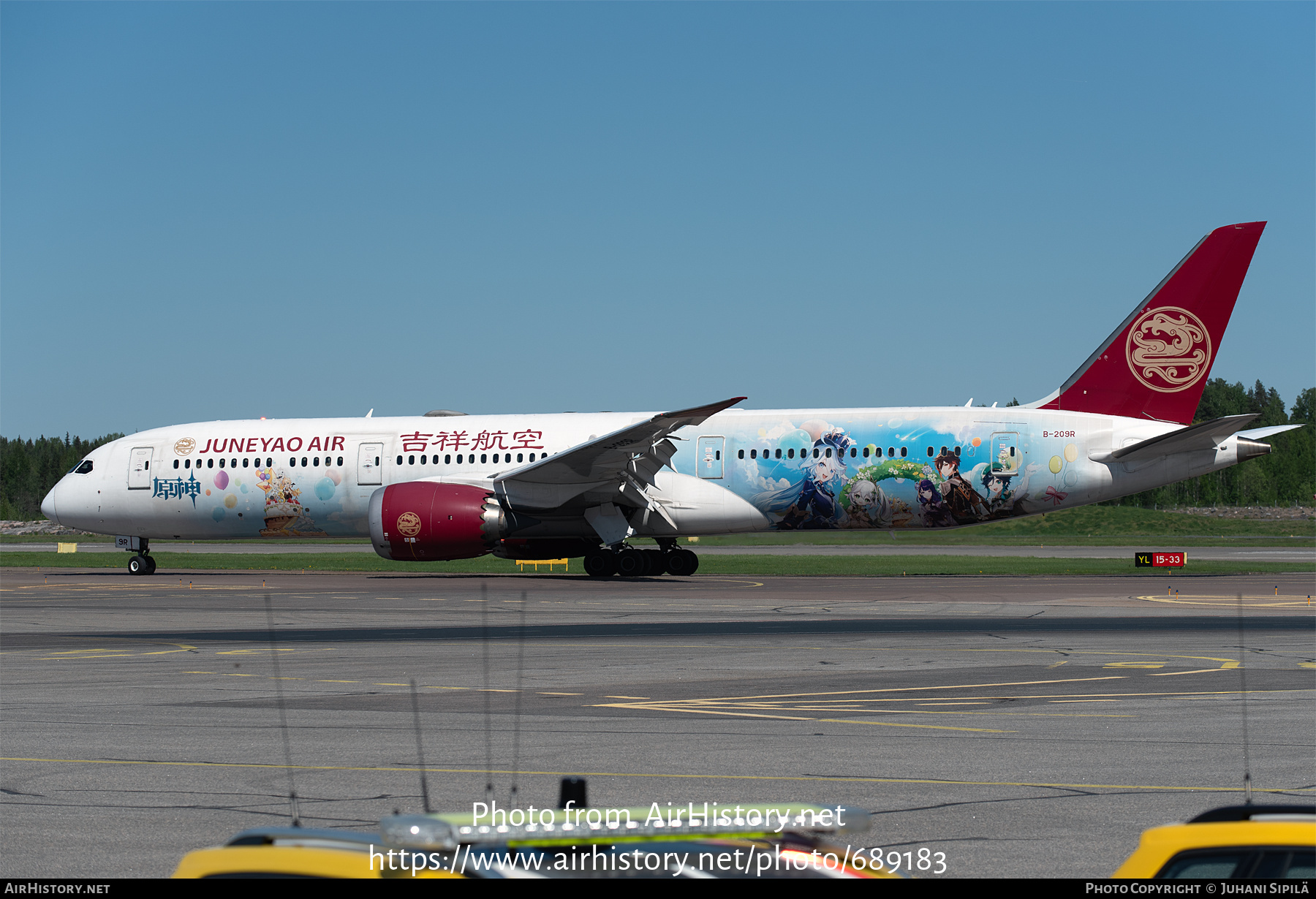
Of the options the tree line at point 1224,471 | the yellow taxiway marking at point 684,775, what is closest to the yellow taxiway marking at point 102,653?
the yellow taxiway marking at point 684,775

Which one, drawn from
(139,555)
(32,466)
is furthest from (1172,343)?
(32,466)

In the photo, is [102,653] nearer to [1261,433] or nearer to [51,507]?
[51,507]

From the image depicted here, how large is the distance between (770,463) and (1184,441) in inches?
400

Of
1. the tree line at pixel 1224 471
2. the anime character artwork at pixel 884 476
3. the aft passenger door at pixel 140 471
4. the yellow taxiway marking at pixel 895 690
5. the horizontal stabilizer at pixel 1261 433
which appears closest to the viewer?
the yellow taxiway marking at pixel 895 690

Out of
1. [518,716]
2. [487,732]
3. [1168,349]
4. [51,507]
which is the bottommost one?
[487,732]

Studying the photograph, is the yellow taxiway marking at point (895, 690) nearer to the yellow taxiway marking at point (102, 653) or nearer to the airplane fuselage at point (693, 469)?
the yellow taxiway marking at point (102, 653)

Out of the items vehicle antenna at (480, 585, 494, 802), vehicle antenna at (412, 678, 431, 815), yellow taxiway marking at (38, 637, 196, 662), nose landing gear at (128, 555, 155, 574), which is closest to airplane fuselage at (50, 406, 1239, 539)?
nose landing gear at (128, 555, 155, 574)

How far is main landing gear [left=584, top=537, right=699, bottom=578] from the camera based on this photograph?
34031mm

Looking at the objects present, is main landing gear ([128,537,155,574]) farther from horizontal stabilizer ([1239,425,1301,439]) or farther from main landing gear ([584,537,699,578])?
horizontal stabilizer ([1239,425,1301,439])

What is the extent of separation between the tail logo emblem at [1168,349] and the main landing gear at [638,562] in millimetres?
12861

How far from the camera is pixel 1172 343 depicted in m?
31.6

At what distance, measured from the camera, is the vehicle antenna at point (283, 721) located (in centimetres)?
588
